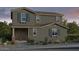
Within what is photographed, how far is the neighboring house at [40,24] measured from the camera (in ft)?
72.1

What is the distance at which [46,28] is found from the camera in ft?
72.2

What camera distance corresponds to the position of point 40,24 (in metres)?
22.0

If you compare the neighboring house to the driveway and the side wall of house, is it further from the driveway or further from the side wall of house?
the driveway

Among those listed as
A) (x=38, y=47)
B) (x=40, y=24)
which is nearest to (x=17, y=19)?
(x=40, y=24)

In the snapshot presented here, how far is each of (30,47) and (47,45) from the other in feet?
1.41

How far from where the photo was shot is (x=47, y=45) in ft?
72.1

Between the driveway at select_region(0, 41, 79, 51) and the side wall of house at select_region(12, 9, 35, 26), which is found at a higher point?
the side wall of house at select_region(12, 9, 35, 26)

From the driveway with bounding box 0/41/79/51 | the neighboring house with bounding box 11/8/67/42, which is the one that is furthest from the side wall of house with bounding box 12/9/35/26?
the driveway with bounding box 0/41/79/51

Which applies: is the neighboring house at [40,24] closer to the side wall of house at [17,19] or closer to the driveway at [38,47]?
the side wall of house at [17,19]

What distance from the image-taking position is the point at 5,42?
22000 mm

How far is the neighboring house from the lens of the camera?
21984mm
